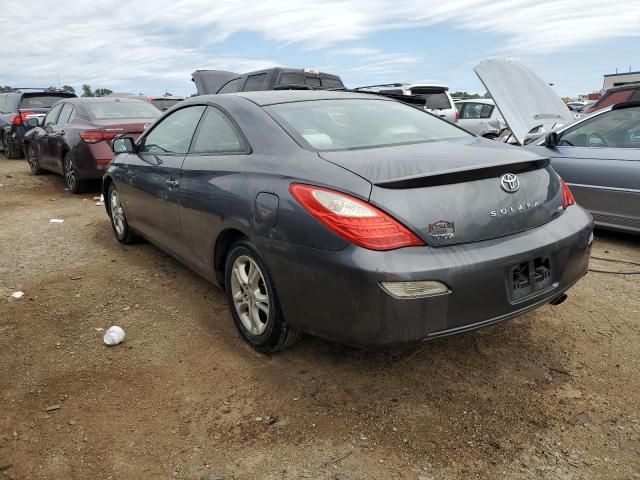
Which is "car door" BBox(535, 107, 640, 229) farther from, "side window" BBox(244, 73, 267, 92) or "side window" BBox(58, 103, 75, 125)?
"side window" BBox(58, 103, 75, 125)

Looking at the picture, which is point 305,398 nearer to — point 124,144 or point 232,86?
point 124,144

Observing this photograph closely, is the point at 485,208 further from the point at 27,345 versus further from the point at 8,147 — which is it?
the point at 8,147

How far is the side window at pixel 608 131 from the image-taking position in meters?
5.14

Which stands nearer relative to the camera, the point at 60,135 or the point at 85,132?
the point at 85,132

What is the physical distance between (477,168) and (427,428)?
119 centimetres

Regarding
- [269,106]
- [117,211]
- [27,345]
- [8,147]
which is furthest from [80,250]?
[8,147]

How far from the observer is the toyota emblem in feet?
8.20

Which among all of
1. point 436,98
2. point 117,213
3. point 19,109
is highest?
point 19,109

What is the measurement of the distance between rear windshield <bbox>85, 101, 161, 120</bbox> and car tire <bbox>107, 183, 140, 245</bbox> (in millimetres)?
3071

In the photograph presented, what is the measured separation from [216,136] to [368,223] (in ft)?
5.14

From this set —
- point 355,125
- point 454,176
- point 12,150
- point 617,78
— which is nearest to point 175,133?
point 355,125

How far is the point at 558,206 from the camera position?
2.79 metres

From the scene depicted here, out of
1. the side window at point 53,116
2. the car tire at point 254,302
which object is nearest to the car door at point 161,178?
the car tire at point 254,302

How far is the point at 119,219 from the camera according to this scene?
17.3ft
